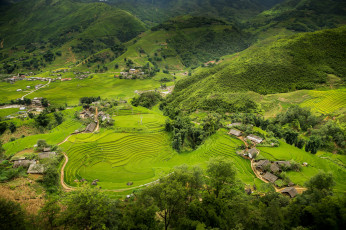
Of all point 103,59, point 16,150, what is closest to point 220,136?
point 16,150

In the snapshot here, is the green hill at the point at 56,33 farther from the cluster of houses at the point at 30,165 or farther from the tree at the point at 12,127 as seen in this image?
the cluster of houses at the point at 30,165

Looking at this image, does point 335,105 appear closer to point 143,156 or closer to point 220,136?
point 220,136

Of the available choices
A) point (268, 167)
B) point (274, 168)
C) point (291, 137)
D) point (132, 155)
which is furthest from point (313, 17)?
point (132, 155)

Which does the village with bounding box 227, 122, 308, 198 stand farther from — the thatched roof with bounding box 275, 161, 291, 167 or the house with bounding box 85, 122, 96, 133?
the house with bounding box 85, 122, 96, 133

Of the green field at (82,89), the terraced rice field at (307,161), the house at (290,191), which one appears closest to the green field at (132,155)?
the house at (290,191)

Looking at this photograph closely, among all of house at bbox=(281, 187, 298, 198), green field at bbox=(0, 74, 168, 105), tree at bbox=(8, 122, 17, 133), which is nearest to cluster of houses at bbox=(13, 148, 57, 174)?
tree at bbox=(8, 122, 17, 133)

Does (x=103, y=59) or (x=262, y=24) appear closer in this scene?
(x=103, y=59)
